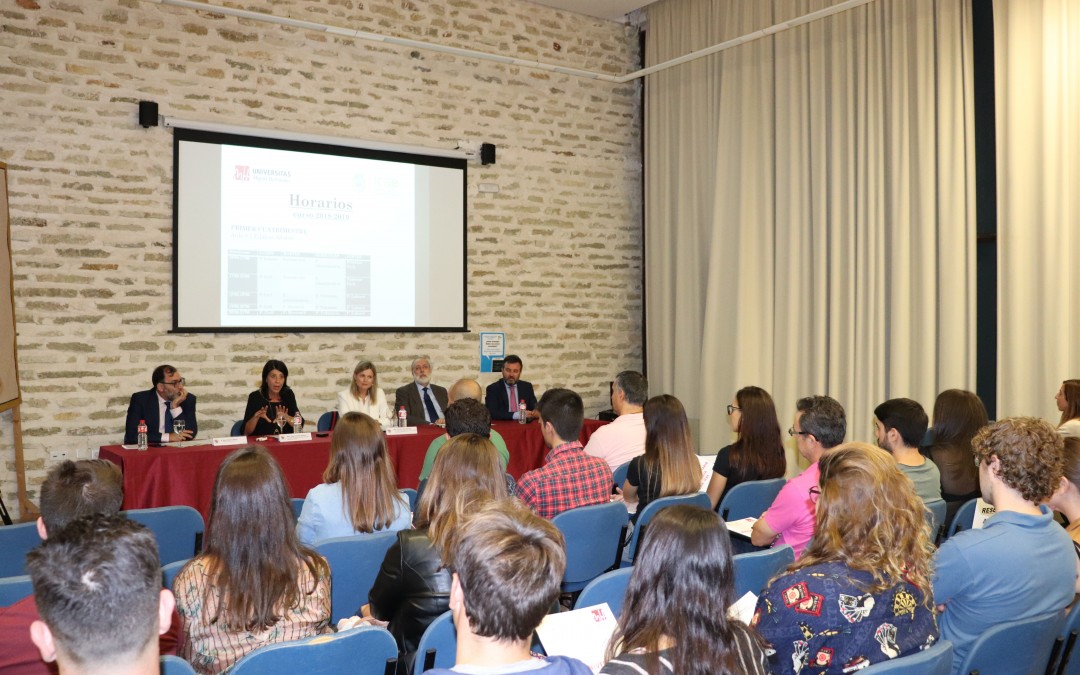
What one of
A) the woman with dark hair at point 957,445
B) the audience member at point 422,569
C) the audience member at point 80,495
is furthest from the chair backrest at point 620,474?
the audience member at point 80,495

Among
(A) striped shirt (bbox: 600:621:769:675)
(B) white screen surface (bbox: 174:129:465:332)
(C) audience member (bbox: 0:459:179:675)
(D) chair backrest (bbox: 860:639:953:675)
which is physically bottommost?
(D) chair backrest (bbox: 860:639:953:675)

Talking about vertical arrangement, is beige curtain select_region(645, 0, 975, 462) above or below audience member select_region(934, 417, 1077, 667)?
above

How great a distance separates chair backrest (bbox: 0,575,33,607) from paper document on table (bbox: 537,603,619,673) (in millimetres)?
1421

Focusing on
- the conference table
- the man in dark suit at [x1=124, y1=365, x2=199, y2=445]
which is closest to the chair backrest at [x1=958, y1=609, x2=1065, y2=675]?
the conference table

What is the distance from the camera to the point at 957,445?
14.1ft

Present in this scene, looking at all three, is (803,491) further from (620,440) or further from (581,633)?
(620,440)

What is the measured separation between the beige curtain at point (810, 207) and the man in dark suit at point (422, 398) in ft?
8.79

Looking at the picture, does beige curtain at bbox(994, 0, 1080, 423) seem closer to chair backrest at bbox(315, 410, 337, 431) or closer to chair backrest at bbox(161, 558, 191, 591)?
chair backrest at bbox(315, 410, 337, 431)

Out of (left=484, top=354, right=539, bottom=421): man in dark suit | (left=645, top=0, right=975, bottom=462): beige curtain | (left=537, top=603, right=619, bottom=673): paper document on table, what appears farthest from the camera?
(left=484, top=354, right=539, bottom=421): man in dark suit

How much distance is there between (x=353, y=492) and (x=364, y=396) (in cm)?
389

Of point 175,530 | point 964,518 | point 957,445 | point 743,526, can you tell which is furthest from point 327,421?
point 964,518

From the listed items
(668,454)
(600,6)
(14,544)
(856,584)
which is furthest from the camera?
(600,6)

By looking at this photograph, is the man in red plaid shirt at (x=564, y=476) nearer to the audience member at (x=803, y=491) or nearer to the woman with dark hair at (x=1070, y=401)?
the audience member at (x=803, y=491)

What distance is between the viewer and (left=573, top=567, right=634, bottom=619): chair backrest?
2.50 meters
